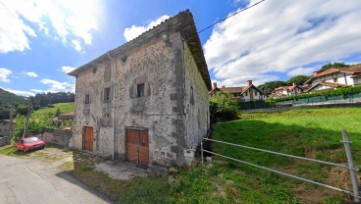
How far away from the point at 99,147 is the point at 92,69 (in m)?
5.68

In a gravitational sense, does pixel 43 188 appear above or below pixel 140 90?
below

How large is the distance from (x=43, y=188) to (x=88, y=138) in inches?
213

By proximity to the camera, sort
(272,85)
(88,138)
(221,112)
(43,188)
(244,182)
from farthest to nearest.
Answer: (272,85)
(221,112)
(88,138)
(43,188)
(244,182)

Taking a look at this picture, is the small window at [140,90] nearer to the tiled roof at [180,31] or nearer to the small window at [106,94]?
the tiled roof at [180,31]

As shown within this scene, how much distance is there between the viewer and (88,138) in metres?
11.6

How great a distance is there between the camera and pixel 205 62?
11250 millimetres

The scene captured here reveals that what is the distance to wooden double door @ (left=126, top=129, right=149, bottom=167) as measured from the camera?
25.9 ft

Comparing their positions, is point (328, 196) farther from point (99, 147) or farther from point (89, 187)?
point (99, 147)

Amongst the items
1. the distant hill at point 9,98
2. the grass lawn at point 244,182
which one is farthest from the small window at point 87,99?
the distant hill at point 9,98

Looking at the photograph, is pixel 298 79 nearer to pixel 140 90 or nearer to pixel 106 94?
pixel 140 90

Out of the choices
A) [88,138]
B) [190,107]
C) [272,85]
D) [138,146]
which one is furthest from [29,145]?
[272,85]

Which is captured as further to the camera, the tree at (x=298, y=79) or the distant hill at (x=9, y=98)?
the tree at (x=298, y=79)

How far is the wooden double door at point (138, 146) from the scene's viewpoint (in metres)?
7.88

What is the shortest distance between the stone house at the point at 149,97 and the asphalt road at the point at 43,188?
250 centimetres
